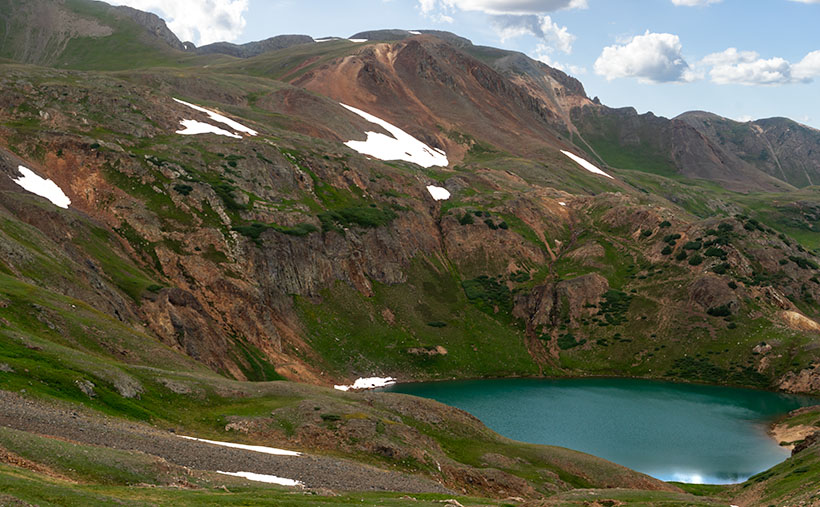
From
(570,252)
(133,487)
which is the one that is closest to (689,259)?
(570,252)

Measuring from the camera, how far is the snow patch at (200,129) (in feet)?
398

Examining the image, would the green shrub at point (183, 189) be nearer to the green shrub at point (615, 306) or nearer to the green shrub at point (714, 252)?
the green shrub at point (615, 306)

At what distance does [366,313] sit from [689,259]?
66.1 meters

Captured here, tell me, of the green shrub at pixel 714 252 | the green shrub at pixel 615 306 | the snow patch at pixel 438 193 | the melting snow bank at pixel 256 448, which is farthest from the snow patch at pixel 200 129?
the green shrub at pixel 714 252

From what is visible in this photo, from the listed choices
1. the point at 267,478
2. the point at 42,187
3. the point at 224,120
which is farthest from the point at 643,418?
the point at 224,120

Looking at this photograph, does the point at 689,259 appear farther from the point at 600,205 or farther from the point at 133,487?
the point at 133,487

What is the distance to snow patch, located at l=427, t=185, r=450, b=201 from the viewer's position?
148 metres

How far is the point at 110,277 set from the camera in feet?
248

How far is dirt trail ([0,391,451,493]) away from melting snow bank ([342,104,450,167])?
129311 mm

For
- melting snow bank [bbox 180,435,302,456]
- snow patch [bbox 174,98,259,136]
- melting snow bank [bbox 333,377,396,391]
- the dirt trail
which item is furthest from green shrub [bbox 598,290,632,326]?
melting snow bank [bbox 180,435,302,456]

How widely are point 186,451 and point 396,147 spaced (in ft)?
487

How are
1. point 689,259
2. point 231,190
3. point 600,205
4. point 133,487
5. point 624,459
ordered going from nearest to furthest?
point 133,487
point 624,459
point 231,190
point 689,259
point 600,205

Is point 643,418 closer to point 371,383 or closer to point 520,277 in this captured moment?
point 371,383

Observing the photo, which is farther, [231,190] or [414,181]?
[414,181]
